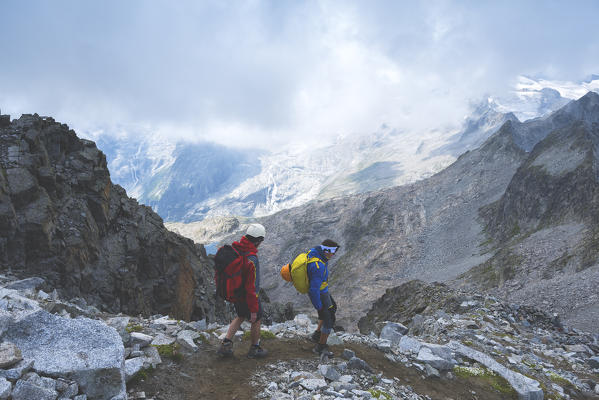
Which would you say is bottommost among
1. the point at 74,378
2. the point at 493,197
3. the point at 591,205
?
the point at 74,378

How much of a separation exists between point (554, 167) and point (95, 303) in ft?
299

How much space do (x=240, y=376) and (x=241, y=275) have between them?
8.00 ft

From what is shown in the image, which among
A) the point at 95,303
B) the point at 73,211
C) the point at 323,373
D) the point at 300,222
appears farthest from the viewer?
the point at 300,222

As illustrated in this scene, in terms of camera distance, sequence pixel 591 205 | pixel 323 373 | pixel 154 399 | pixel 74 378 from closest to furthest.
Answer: pixel 74 378 < pixel 154 399 < pixel 323 373 < pixel 591 205

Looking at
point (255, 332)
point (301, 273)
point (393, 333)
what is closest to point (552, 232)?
point (393, 333)

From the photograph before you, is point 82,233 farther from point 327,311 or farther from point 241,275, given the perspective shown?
point 327,311

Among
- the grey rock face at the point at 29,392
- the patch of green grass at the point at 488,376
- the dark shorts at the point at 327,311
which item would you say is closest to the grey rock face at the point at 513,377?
the patch of green grass at the point at 488,376

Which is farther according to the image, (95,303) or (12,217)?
(95,303)

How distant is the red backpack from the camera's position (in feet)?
30.6

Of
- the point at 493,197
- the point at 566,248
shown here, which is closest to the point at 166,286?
the point at 566,248

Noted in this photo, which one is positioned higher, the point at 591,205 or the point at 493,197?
the point at 493,197

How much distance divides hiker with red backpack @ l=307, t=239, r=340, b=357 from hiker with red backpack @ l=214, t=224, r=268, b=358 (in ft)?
5.74

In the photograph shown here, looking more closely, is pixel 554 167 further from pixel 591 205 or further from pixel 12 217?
pixel 12 217

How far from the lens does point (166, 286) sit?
28.7 meters
